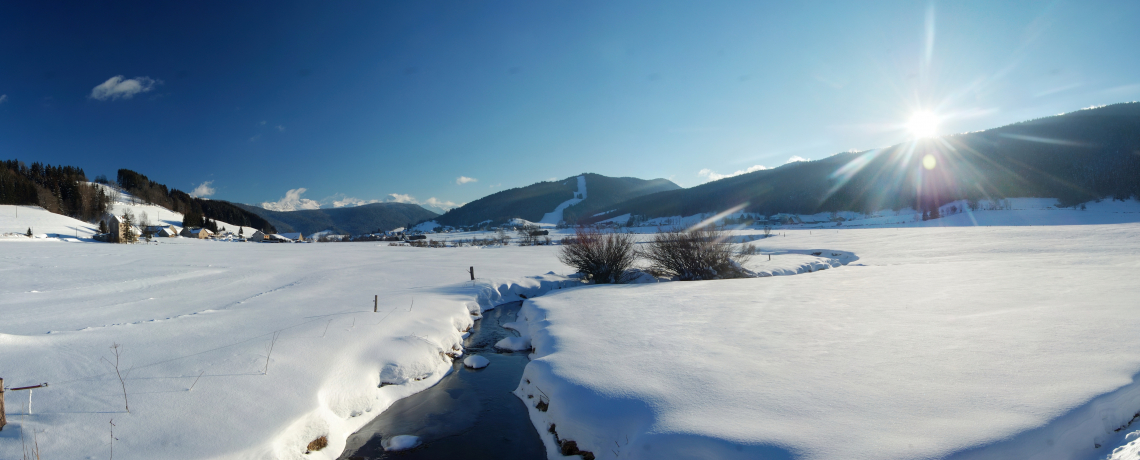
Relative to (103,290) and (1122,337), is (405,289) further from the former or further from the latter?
(1122,337)

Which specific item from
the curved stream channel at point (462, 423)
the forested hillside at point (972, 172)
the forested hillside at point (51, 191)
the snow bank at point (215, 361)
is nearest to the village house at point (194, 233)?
the forested hillside at point (51, 191)

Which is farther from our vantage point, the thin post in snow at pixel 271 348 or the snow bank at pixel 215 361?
the thin post in snow at pixel 271 348

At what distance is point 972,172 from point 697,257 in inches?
4695

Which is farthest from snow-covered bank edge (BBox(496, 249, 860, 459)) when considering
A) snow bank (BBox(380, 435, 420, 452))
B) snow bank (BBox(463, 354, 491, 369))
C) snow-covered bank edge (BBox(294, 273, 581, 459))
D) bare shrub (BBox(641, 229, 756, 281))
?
bare shrub (BBox(641, 229, 756, 281))

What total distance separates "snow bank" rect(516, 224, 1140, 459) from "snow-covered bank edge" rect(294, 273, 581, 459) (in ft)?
6.74

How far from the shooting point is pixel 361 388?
6.78m

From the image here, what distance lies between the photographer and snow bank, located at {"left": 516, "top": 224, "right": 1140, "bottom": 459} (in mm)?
3881

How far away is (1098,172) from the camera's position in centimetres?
8144

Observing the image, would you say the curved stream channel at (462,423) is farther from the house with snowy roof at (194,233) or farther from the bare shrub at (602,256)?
the house with snowy roof at (194,233)

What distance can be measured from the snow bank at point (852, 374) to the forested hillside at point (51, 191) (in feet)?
340

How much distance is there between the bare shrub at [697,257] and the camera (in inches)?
762

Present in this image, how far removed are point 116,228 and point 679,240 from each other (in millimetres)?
60526

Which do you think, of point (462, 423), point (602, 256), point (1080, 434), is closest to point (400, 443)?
point (462, 423)

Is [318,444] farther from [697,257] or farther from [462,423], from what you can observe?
[697,257]
